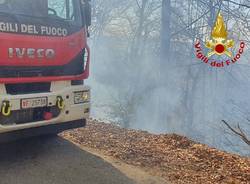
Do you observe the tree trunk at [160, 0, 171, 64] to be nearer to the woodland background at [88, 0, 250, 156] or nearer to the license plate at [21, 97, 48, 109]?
the woodland background at [88, 0, 250, 156]

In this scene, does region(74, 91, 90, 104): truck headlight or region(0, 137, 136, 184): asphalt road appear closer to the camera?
region(0, 137, 136, 184): asphalt road

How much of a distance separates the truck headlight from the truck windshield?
1094 mm

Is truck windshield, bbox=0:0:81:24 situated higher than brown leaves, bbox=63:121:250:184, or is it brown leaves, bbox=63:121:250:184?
truck windshield, bbox=0:0:81:24

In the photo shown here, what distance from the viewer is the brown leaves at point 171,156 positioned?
5.00 metres

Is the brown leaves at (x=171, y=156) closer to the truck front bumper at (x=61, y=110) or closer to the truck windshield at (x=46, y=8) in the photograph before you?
the truck front bumper at (x=61, y=110)

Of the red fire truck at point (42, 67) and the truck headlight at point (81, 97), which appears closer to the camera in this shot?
the red fire truck at point (42, 67)

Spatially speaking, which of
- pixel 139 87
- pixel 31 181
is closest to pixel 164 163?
pixel 31 181

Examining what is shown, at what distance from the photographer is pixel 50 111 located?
5.24 metres

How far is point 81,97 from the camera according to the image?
5684 mm

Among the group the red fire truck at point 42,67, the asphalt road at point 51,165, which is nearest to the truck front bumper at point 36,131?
the red fire truck at point 42,67

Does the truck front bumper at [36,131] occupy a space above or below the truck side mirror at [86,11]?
below

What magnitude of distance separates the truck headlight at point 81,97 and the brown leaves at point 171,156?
933mm

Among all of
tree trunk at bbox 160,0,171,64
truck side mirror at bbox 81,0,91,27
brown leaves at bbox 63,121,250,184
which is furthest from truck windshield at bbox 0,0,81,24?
tree trunk at bbox 160,0,171,64

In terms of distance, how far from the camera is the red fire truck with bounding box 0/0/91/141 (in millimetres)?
4738
